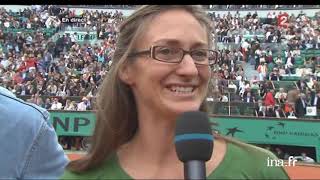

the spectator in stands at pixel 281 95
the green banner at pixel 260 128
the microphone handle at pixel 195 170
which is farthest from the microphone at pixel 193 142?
the spectator in stands at pixel 281 95

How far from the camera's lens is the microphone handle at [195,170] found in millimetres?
478

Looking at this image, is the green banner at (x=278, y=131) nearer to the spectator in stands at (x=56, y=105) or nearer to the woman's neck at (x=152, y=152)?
the spectator in stands at (x=56, y=105)

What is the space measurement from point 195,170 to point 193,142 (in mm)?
55

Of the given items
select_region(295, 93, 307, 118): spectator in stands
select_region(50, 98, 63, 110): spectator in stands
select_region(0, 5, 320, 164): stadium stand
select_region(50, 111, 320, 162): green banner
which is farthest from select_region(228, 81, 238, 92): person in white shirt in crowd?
select_region(50, 98, 63, 110): spectator in stands

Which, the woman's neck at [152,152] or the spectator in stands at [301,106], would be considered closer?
the woman's neck at [152,152]

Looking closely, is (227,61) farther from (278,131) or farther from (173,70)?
(173,70)

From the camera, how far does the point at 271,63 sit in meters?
4.64

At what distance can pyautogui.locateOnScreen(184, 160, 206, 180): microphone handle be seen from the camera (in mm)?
478

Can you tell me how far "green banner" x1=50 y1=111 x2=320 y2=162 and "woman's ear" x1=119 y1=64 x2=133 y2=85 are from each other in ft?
8.74

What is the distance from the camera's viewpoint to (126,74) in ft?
2.42

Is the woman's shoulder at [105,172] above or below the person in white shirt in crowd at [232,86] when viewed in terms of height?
above

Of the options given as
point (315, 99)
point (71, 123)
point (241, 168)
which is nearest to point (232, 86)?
point (315, 99)

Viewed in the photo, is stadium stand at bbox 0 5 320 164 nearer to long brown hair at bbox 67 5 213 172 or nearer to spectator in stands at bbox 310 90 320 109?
spectator in stands at bbox 310 90 320 109

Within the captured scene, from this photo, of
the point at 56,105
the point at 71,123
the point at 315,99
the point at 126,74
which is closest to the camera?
the point at 126,74
